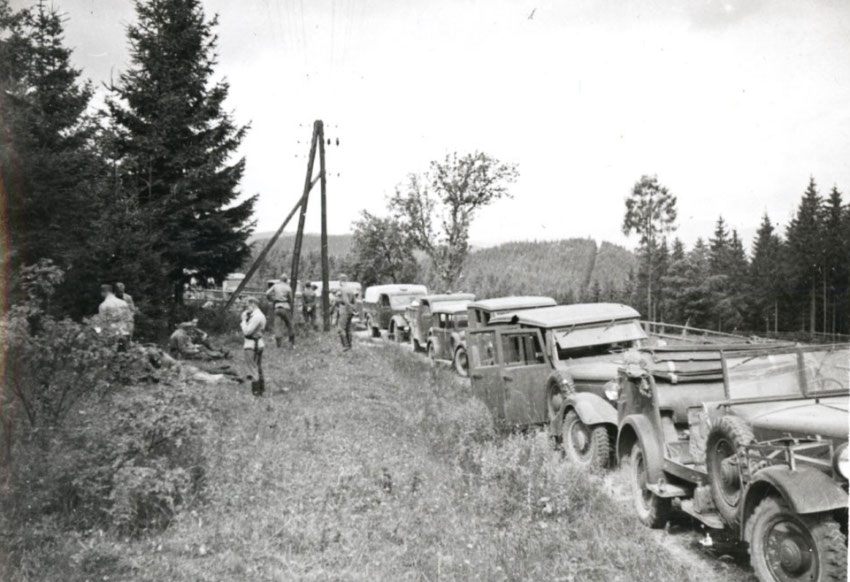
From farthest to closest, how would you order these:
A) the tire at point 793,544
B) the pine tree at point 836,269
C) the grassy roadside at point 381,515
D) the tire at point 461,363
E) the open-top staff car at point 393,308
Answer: the pine tree at point 836,269 → the open-top staff car at point 393,308 → the tire at point 461,363 → the grassy roadside at point 381,515 → the tire at point 793,544

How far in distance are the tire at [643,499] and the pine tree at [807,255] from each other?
3630 centimetres

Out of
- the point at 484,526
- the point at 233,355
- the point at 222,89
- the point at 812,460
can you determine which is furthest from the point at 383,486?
the point at 222,89

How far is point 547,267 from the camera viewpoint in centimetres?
8788

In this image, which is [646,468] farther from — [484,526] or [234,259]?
[234,259]

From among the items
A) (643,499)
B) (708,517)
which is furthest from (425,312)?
(708,517)

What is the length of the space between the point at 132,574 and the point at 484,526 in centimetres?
299

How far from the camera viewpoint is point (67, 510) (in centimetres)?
530

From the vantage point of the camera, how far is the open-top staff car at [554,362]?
8336mm

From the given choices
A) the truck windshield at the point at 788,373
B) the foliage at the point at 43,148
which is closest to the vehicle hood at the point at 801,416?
the truck windshield at the point at 788,373

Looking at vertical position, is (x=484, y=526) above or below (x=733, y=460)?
below

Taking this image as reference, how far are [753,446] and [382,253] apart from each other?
41169 mm

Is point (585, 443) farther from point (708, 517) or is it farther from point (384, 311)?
point (384, 311)

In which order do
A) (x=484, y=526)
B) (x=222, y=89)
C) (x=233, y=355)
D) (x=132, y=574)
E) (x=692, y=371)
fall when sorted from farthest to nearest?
1. (x=222, y=89)
2. (x=233, y=355)
3. (x=692, y=371)
4. (x=484, y=526)
5. (x=132, y=574)

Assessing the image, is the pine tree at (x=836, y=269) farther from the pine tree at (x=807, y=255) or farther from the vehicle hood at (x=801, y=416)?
the vehicle hood at (x=801, y=416)
